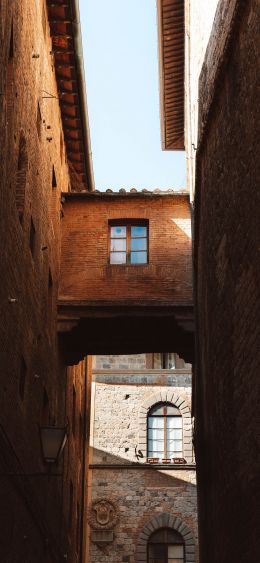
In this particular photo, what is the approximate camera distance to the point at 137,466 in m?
23.5

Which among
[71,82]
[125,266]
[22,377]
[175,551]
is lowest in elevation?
[175,551]

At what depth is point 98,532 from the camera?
22562mm

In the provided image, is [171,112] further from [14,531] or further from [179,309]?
[14,531]

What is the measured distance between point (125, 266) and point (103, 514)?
8590 mm

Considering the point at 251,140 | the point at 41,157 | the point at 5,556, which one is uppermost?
the point at 41,157

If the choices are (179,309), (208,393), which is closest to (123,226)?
(179,309)

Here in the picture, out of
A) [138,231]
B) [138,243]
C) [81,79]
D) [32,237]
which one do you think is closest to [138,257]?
[138,243]

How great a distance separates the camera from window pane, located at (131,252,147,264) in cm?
1745

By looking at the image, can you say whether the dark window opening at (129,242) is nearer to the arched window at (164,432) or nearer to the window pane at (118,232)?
the window pane at (118,232)

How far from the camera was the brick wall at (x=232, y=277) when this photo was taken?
7.67 metres

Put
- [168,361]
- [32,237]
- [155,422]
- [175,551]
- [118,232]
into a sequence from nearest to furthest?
[32,237] → [118,232] → [175,551] → [155,422] → [168,361]

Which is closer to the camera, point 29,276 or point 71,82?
point 29,276

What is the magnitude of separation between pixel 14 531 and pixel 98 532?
11.7m

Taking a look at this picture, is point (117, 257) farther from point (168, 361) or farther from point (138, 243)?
point (168, 361)
